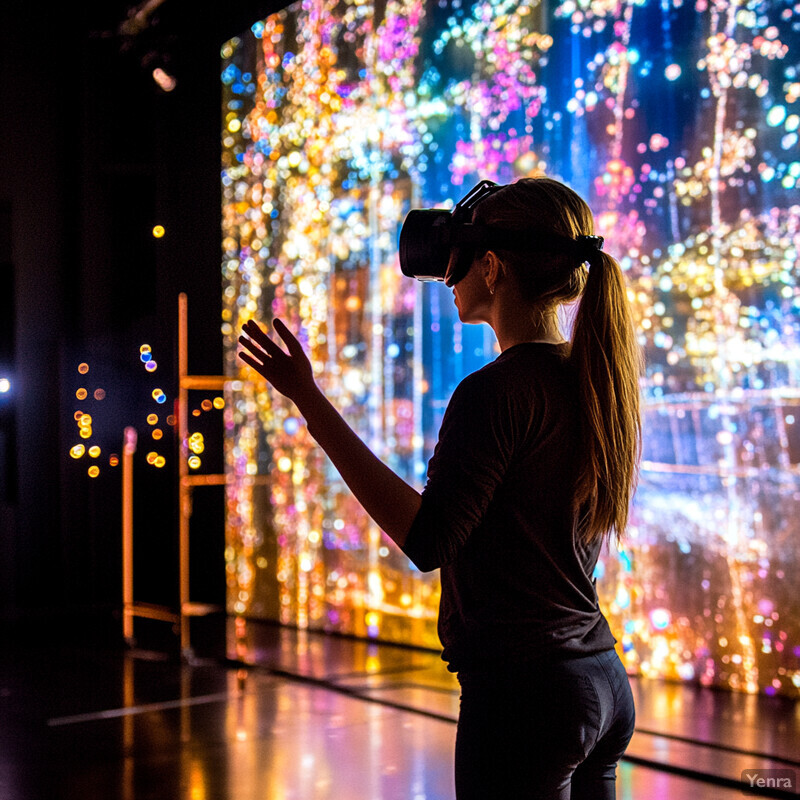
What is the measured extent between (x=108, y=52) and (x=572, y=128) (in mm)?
2634

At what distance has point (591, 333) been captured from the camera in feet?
3.01

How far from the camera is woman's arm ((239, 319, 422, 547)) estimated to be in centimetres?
84

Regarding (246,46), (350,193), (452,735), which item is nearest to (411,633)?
(452,735)

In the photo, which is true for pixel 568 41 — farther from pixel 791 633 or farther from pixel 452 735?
pixel 452 735

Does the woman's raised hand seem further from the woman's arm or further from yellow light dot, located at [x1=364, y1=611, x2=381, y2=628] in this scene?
yellow light dot, located at [x1=364, y1=611, x2=381, y2=628]

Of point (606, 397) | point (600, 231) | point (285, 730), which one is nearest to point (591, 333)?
point (606, 397)

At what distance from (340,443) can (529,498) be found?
0.18 metres

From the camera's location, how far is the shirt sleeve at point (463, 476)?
2.72 feet

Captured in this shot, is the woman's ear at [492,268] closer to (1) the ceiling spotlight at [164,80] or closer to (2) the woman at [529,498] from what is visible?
(2) the woman at [529,498]

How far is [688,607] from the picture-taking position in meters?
3.26

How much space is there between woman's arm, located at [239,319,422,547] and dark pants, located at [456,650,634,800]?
165mm

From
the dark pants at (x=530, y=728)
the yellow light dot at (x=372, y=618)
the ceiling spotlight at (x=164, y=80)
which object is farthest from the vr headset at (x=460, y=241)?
the ceiling spotlight at (x=164, y=80)

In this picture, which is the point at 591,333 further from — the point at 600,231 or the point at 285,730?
the point at 600,231

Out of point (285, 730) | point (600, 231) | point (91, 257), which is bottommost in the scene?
point (285, 730)
